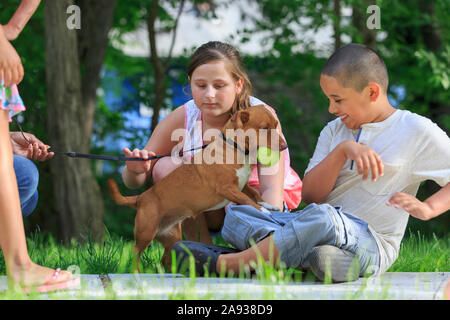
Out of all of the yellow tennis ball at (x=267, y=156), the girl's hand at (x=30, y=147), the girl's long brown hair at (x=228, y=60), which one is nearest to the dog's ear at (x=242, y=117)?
the yellow tennis ball at (x=267, y=156)

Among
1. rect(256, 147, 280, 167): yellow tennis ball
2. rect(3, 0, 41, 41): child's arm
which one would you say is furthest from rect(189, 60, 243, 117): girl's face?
rect(3, 0, 41, 41): child's arm

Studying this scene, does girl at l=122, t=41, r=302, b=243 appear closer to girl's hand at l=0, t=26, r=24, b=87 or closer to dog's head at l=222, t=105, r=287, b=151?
dog's head at l=222, t=105, r=287, b=151

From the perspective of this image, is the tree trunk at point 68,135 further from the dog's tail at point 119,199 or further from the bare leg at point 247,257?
the bare leg at point 247,257

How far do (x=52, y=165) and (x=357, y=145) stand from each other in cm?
416

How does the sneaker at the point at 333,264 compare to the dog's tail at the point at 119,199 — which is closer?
the sneaker at the point at 333,264

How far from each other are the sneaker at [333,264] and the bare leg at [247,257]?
0.62ft

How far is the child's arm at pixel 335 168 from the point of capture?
2.62m

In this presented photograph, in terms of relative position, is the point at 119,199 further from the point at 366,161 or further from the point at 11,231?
the point at 366,161

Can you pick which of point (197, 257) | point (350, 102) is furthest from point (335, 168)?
point (197, 257)

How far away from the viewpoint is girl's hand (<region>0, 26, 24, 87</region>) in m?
2.43

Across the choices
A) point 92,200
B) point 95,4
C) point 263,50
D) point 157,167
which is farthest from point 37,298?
point 263,50

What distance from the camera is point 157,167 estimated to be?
3531 millimetres

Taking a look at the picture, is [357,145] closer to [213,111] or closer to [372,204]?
[372,204]

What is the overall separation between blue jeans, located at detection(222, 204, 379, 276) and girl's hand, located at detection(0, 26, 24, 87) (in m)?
1.21
